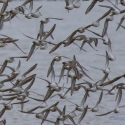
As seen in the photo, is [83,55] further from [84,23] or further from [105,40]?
[105,40]

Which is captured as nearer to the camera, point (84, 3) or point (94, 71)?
point (94, 71)

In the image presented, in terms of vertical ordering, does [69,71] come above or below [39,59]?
above

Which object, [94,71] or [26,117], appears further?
[94,71]

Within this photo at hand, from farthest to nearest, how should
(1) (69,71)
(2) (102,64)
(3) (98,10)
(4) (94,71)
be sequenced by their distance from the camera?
(3) (98,10) → (2) (102,64) → (4) (94,71) → (1) (69,71)

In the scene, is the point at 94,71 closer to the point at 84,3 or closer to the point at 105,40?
the point at 105,40

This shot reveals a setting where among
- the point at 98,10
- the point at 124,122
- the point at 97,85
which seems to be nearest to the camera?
the point at 97,85

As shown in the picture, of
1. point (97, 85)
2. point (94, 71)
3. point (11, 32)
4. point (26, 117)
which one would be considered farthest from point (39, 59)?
point (97, 85)

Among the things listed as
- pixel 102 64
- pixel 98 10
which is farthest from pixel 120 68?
pixel 98 10

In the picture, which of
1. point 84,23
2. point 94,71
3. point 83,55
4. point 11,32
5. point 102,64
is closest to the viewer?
point 94,71

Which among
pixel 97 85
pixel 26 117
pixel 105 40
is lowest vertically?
pixel 26 117
